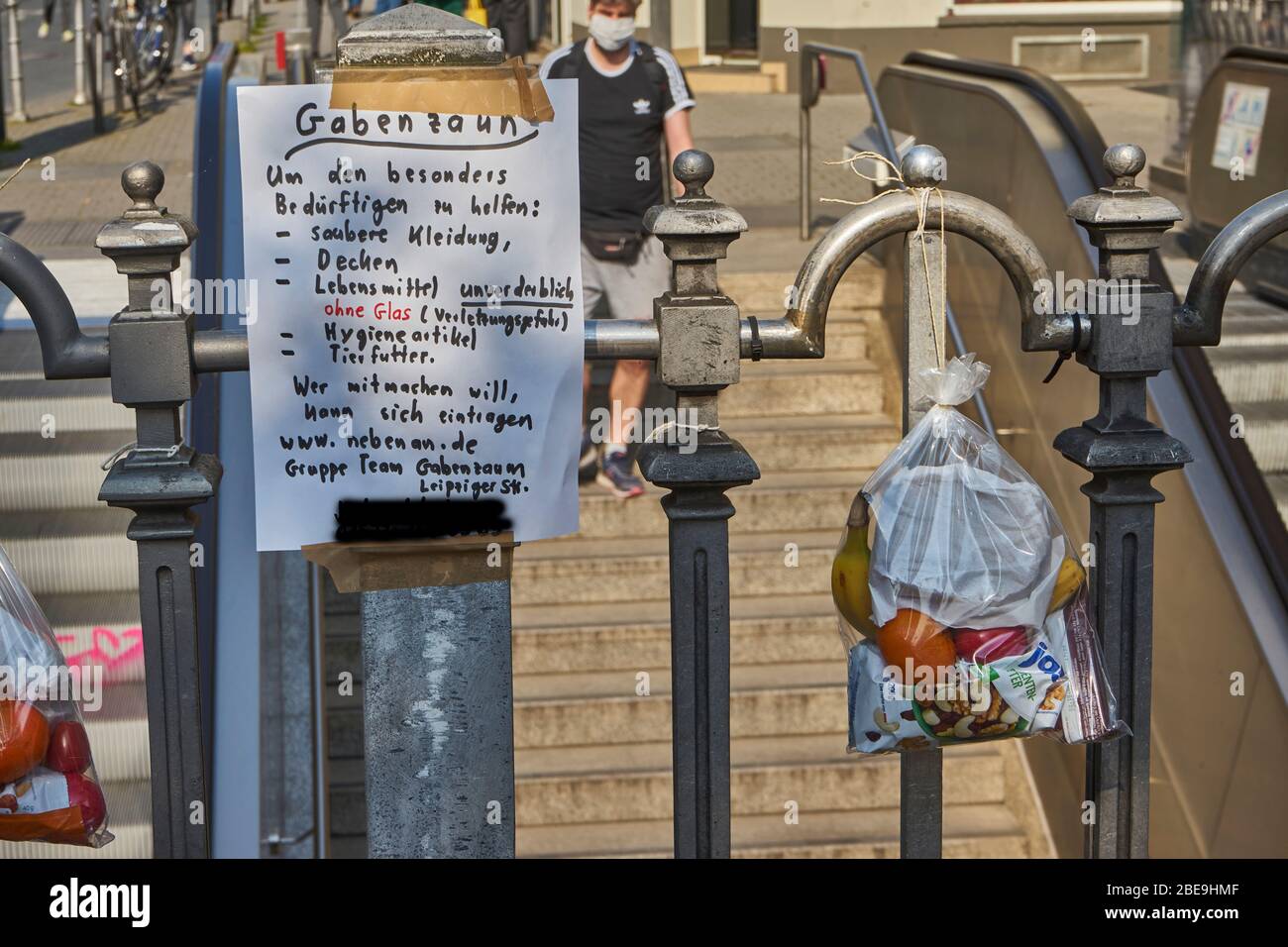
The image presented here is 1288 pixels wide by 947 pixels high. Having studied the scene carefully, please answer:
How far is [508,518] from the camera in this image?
239 centimetres

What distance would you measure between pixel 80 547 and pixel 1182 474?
3311 mm

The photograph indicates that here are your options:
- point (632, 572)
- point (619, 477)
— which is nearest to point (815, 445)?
point (619, 477)

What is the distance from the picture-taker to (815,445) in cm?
684

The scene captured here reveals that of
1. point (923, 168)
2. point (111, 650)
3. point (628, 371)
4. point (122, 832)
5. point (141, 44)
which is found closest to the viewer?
point (923, 168)

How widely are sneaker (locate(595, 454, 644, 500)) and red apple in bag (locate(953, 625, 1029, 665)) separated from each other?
429 centimetres

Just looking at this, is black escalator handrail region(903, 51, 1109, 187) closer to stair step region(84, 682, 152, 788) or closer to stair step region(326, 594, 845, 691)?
stair step region(326, 594, 845, 691)

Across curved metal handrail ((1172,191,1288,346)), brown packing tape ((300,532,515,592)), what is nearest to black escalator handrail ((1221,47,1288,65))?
curved metal handrail ((1172,191,1288,346))

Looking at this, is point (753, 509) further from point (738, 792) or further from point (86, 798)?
point (86, 798)

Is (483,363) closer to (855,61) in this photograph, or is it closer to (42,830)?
(42,830)

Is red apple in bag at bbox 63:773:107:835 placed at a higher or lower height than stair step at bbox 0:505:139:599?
lower

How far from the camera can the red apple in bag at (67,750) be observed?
226 centimetres

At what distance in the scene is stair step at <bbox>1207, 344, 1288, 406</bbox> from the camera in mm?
5809

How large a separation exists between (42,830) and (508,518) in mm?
773

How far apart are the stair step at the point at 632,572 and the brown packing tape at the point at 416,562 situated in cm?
381
